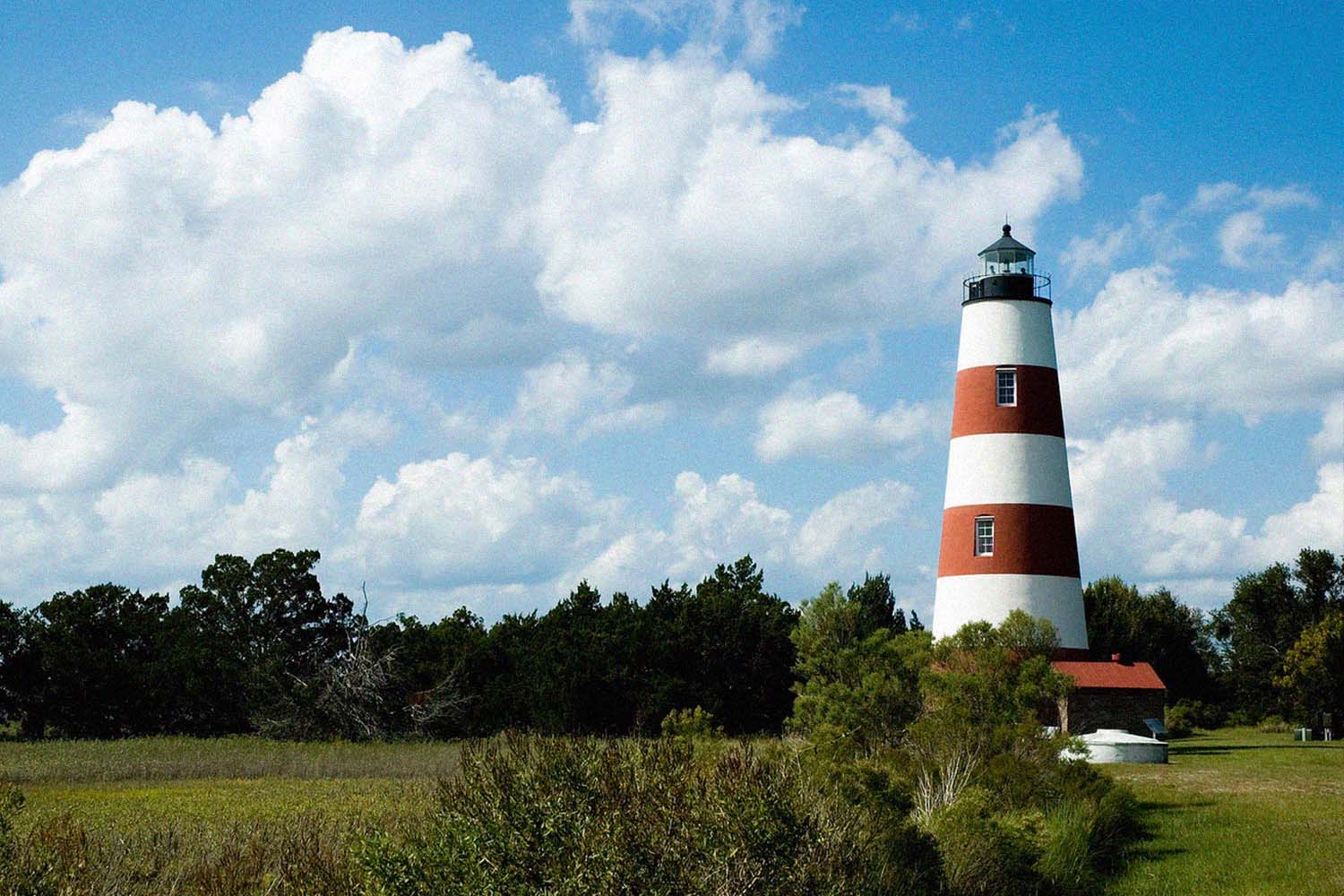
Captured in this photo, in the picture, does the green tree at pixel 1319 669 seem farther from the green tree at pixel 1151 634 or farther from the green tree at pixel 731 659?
the green tree at pixel 731 659

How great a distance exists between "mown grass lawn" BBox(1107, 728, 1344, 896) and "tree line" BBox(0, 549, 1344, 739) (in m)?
10.3

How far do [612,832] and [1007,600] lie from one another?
27.1 metres

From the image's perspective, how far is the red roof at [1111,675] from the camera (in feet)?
116

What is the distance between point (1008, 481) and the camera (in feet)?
113

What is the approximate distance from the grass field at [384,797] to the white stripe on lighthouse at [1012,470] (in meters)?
7.10

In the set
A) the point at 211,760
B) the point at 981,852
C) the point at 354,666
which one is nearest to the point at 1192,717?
the point at 354,666

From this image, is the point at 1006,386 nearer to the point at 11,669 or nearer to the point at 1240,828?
the point at 1240,828

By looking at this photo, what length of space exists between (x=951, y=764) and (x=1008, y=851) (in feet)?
14.3

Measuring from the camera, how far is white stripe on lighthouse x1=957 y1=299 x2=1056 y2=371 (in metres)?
35.4

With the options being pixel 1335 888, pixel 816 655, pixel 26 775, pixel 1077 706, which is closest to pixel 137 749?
pixel 26 775

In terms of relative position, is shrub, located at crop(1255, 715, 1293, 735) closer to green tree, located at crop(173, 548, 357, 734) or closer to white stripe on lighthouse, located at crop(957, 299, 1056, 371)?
white stripe on lighthouse, located at crop(957, 299, 1056, 371)

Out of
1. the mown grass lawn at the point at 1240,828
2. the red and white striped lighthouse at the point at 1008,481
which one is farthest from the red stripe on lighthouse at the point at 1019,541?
the mown grass lawn at the point at 1240,828

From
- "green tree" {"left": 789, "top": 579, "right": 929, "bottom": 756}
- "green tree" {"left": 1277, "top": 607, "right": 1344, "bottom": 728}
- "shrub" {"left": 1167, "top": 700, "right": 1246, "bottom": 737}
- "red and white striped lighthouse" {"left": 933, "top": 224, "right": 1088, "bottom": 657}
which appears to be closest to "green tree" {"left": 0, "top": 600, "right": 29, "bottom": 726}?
"green tree" {"left": 789, "top": 579, "right": 929, "bottom": 756}

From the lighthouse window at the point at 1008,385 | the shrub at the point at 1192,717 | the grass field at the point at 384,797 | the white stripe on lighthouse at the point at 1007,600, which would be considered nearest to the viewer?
the grass field at the point at 384,797
